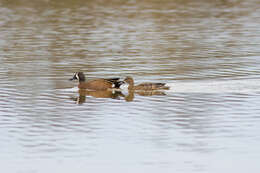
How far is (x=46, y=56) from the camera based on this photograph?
91.0 feet

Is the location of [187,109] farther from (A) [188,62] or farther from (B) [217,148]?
(A) [188,62]

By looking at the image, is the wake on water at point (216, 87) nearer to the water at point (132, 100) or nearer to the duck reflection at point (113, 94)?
the water at point (132, 100)

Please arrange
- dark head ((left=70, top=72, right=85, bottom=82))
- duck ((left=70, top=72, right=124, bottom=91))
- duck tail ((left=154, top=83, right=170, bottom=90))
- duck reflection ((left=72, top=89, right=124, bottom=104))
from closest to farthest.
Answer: duck reflection ((left=72, top=89, right=124, bottom=104)), duck tail ((left=154, top=83, right=170, bottom=90)), duck ((left=70, top=72, right=124, bottom=91)), dark head ((left=70, top=72, right=85, bottom=82))

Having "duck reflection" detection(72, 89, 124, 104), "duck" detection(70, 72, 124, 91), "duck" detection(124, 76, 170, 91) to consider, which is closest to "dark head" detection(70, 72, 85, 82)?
"duck" detection(70, 72, 124, 91)

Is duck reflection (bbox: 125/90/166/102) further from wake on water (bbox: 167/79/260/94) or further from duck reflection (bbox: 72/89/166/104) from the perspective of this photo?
wake on water (bbox: 167/79/260/94)

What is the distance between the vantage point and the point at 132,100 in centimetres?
1842

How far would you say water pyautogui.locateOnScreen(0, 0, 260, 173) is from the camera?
41.4 feet

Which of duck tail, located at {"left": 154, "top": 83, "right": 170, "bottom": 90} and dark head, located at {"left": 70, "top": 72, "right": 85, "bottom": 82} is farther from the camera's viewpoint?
dark head, located at {"left": 70, "top": 72, "right": 85, "bottom": 82}

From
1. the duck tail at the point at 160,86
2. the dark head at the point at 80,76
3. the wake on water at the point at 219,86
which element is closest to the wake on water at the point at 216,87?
the wake on water at the point at 219,86

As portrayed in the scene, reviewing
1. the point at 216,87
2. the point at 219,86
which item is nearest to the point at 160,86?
the point at 216,87

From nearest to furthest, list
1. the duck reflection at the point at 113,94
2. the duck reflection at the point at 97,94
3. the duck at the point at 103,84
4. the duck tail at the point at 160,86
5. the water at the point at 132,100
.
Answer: the water at the point at 132,100 → the duck reflection at the point at 113,94 → the duck reflection at the point at 97,94 → the duck tail at the point at 160,86 → the duck at the point at 103,84

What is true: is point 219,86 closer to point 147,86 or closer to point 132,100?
point 147,86

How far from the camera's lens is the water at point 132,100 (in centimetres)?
1261

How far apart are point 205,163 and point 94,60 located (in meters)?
14.7
